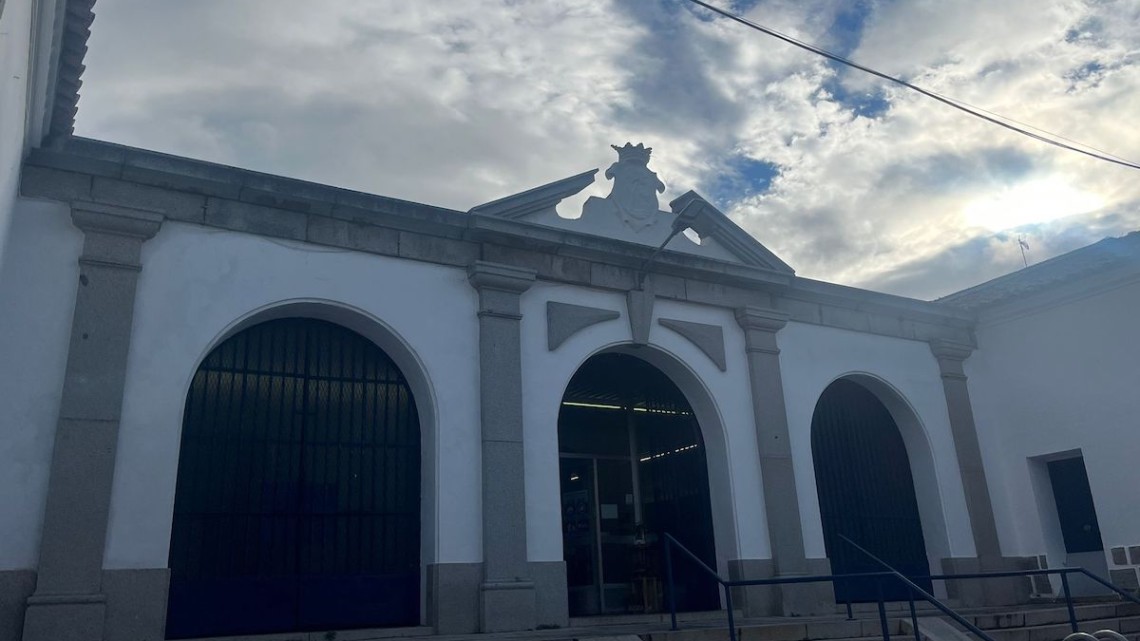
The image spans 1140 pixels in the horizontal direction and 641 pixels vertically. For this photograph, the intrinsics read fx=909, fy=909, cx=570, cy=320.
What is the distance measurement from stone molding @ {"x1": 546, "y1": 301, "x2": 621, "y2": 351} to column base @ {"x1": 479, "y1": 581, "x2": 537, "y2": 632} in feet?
9.13

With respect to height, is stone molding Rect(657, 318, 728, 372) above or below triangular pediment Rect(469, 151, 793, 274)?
below

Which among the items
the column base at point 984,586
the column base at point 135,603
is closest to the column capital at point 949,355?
the column base at point 984,586

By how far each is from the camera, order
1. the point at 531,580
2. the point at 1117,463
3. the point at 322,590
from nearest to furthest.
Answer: the point at 322,590 < the point at 531,580 < the point at 1117,463

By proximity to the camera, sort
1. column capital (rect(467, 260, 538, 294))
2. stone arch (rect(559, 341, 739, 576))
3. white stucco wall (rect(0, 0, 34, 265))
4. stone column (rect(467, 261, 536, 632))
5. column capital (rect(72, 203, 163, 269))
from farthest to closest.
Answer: stone arch (rect(559, 341, 739, 576)), column capital (rect(467, 260, 538, 294)), stone column (rect(467, 261, 536, 632)), column capital (rect(72, 203, 163, 269)), white stucco wall (rect(0, 0, 34, 265))

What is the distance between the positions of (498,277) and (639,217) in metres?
2.46

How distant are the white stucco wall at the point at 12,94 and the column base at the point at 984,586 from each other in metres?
12.3

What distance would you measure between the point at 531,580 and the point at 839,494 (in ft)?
17.9

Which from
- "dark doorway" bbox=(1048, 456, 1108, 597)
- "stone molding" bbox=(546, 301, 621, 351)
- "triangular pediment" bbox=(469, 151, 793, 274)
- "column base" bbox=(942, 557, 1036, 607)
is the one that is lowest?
"column base" bbox=(942, 557, 1036, 607)

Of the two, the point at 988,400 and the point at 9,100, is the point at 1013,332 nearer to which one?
A: the point at 988,400

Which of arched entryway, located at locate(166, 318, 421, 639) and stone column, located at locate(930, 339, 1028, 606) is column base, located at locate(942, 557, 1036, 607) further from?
arched entryway, located at locate(166, 318, 421, 639)

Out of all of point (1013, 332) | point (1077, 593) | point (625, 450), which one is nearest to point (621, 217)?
point (625, 450)

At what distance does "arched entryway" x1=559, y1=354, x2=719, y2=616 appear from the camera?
12.0 metres

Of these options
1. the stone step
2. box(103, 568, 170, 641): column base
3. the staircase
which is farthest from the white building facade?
the stone step

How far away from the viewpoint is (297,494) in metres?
9.15
